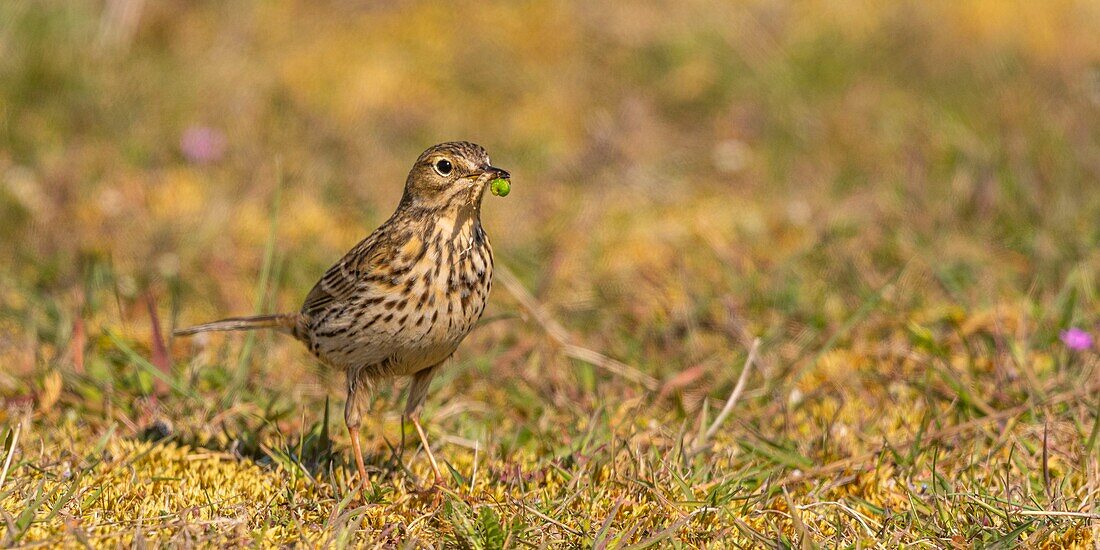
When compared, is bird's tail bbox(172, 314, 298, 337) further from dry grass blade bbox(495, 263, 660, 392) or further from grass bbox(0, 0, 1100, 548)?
dry grass blade bbox(495, 263, 660, 392)

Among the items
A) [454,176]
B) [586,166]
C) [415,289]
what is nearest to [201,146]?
[586,166]

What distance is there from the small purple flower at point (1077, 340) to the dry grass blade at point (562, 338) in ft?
5.71

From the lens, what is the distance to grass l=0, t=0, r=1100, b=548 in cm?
398

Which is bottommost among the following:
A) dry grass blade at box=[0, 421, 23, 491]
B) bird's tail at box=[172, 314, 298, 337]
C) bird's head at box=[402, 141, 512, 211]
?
bird's tail at box=[172, 314, 298, 337]

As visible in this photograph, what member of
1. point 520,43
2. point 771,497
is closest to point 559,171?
point 520,43

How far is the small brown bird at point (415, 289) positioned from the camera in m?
4.09

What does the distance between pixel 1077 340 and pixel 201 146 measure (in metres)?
5.31

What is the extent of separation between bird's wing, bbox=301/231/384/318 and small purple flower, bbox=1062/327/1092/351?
9.51 feet

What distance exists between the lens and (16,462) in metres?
Result: 4.05

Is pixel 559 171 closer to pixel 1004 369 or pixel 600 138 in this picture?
pixel 600 138

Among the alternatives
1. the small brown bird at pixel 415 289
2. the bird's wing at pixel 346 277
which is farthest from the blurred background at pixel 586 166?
the small brown bird at pixel 415 289

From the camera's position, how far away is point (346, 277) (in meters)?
4.43

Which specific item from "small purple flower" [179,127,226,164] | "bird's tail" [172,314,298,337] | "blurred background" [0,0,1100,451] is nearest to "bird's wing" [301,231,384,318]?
"bird's tail" [172,314,298,337]

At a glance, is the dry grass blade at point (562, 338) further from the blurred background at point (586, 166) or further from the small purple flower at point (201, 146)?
the small purple flower at point (201, 146)
